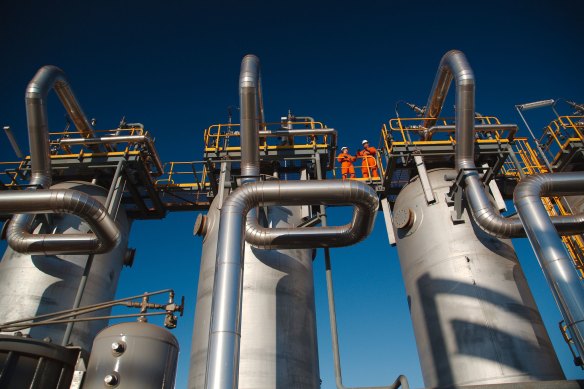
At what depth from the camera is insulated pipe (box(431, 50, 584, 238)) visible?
1031cm

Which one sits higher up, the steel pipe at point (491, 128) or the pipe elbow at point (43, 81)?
the pipe elbow at point (43, 81)

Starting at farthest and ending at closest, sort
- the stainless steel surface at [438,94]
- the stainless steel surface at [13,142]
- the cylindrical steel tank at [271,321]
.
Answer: the stainless steel surface at [13,142] → the stainless steel surface at [438,94] → the cylindrical steel tank at [271,321]

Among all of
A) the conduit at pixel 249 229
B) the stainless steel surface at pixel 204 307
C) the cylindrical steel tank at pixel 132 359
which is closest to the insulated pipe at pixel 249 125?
the conduit at pixel 249 229

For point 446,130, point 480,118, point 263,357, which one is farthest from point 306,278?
point 480,118

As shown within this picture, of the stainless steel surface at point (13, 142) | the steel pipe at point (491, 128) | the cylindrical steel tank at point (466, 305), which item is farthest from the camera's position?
the stainless steel surface at point (13, 142)

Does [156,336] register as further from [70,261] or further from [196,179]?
[196,179]

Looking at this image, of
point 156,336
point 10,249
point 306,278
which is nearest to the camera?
point 156,336

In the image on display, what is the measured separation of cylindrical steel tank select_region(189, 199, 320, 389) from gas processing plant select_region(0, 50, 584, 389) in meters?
0.03

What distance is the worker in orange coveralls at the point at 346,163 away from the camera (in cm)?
1570

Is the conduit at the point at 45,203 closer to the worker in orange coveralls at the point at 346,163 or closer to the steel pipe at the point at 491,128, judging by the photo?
the worker in orange coveralls at the point at 346,163

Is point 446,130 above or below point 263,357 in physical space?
above

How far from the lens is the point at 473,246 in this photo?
438 inches

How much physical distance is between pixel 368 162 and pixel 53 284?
11267 mm

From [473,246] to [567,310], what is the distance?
4.01 m
